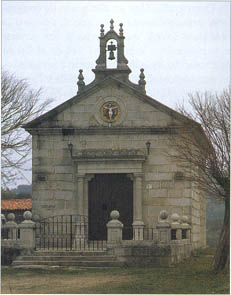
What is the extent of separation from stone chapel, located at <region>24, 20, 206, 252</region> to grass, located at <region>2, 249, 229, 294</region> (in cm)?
542

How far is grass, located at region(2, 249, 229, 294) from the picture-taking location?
1590 centimetres

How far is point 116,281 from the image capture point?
1741 cm

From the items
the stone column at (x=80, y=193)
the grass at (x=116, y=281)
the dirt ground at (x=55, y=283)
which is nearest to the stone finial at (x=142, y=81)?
the stone column at (x=80, y=193)

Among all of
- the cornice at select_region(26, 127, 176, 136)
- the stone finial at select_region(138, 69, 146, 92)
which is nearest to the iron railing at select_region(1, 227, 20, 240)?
the cornice at select_region(26, 127, 176, 136)

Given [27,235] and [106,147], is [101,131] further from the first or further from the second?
[27,235]

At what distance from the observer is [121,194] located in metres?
26.3

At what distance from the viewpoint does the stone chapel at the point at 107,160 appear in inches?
1022

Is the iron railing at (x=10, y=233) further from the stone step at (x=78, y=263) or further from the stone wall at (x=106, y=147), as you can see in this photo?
the stone wall at (x=106, y=147)

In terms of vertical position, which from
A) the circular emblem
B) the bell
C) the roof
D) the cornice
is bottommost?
the roof

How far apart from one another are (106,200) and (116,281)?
902 cm

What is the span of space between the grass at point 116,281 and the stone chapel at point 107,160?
17.8 ft

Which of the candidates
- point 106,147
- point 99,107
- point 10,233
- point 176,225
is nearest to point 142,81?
point 99,107

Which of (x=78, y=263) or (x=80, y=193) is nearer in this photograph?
(x=78, y=263)

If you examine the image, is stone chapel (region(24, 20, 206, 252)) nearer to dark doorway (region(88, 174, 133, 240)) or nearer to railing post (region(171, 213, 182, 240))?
dark doorway (region(88, 174, 133, 240))
